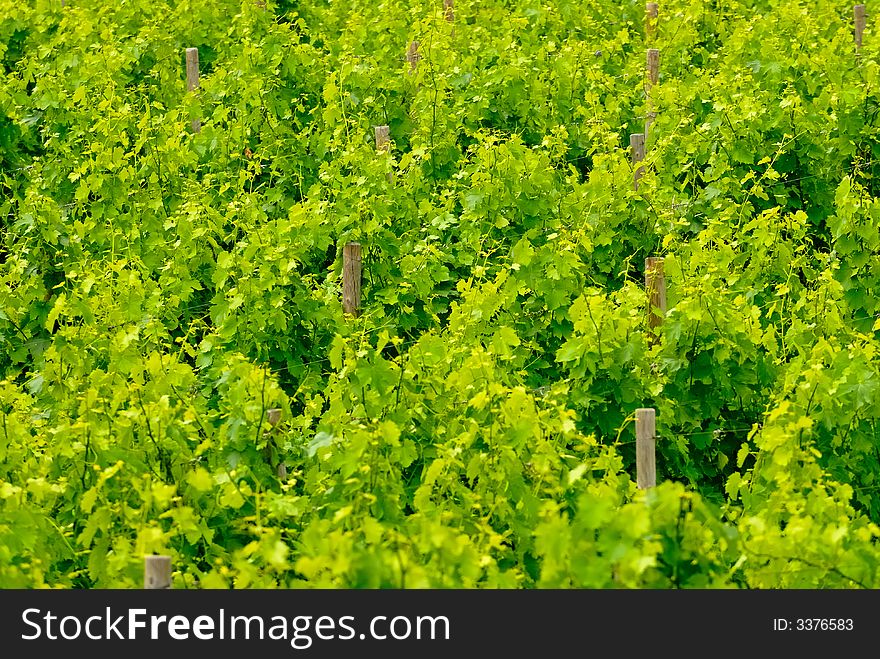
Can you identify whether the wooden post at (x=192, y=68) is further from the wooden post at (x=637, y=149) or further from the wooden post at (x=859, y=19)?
the wooden post at (x=859, y=19)

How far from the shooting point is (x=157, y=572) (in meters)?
4.14

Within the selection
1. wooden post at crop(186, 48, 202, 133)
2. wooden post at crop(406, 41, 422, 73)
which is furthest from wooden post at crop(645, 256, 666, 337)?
wooden post at crop(186, 48, 202, 133)

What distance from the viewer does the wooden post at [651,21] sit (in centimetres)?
1092

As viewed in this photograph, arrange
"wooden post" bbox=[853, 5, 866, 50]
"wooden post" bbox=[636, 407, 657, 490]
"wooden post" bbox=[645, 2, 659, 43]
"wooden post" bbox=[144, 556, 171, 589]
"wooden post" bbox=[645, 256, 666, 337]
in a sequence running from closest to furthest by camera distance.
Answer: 1. "wooden post" bbox=[144, 556, 171, 589]
2. "wooden post" bbox=[636, 407, 657, 490]
3. "wooden post" bbox=[645, 256, 666, 337]
4. "wooden post" bbox=[645, 2, 659, 43]
5. "wooden post" bbox=[853, 5, 866, 50]

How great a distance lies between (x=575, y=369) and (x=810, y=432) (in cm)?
127

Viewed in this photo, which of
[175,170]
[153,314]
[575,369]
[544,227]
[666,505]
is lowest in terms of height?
[666,505]

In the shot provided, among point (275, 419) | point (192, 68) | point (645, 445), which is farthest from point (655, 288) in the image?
point (192, 68)

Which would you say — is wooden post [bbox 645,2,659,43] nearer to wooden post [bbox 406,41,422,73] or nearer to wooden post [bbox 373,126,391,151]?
wooden post [bbox 406,41,422,73]

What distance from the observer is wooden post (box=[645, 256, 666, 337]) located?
6.41m

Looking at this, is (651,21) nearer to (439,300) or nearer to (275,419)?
(439,300)

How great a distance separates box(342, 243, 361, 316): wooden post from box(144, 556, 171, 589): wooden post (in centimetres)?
299

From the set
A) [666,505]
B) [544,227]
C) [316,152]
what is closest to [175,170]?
[316,152]

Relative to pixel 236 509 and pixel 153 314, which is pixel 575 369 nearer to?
pixel 236 509

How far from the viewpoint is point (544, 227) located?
7555 mm
